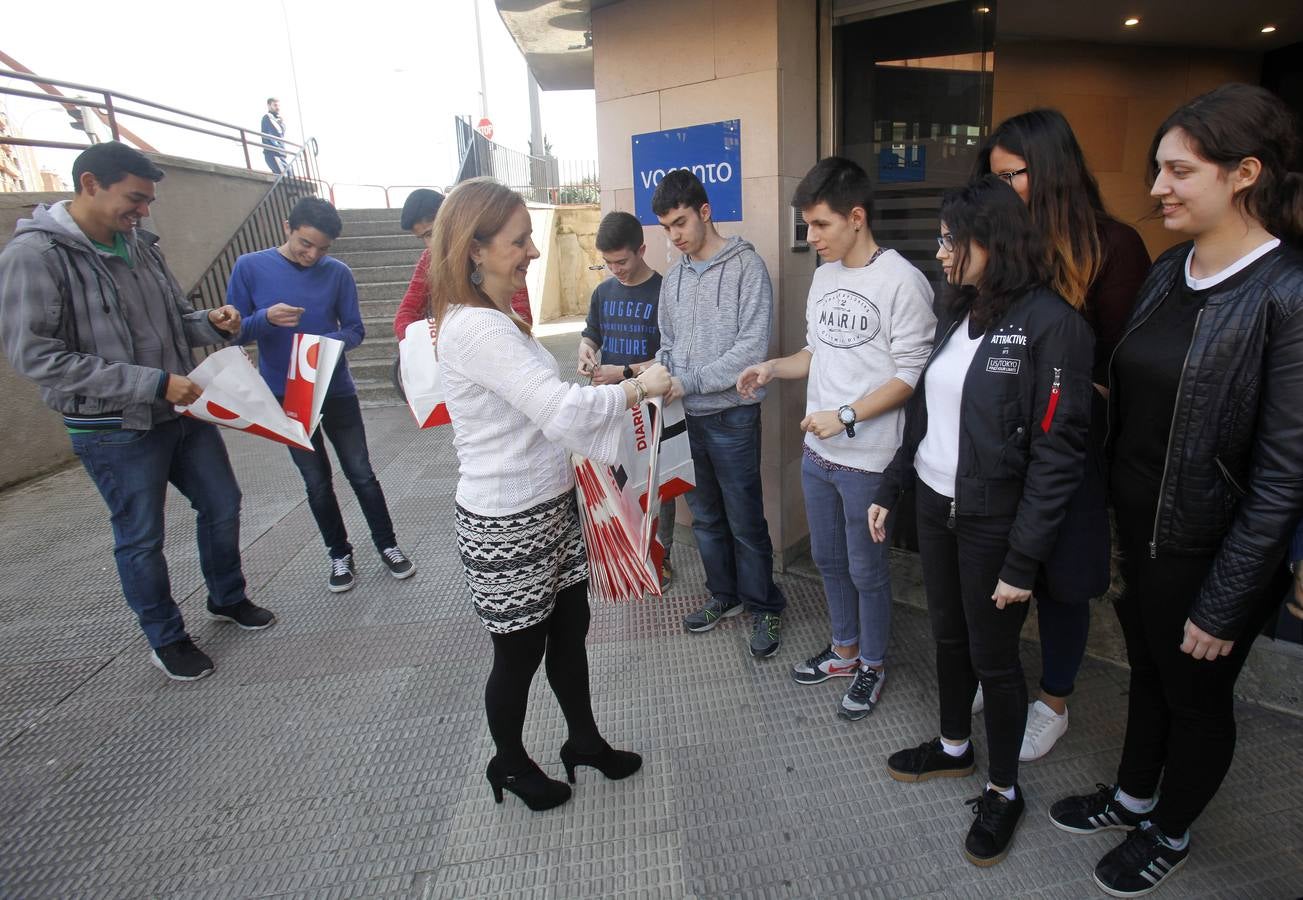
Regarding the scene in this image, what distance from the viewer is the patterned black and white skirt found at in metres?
1.93

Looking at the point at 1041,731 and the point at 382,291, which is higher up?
the point at 382,291

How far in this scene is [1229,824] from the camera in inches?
80.6

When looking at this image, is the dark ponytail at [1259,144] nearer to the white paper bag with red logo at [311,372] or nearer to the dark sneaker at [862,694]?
the dark sneaker at [862,694]

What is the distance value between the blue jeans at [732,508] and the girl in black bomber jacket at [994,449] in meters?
0.84

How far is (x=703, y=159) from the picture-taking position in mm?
3332

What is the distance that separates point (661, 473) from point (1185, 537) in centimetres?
154

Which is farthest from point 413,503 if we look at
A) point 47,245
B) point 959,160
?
point 959,160

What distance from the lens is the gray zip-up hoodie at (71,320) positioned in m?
2.58

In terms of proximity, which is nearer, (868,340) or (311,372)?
(868,340)

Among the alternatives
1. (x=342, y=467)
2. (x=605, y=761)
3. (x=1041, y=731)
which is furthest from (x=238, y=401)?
(x=1041, y=731)

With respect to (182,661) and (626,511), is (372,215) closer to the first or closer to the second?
(182,661)

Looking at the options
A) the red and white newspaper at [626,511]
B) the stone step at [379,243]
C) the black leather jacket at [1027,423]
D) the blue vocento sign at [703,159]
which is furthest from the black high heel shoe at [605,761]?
the stone step at [379,243]

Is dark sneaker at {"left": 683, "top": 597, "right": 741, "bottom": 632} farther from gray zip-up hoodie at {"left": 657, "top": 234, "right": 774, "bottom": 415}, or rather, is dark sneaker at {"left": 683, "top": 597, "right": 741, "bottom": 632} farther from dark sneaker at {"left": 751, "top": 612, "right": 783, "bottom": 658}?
gray zip-up hoodie at {"left": 657, "top": 234, "right": 774, "bottom": 415}

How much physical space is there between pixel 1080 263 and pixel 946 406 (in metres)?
0.47
